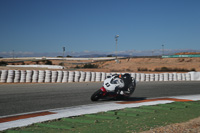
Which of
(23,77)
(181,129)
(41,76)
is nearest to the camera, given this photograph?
(181,129)

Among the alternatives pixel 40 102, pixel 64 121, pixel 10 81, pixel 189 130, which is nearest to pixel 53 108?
pixel 40 102

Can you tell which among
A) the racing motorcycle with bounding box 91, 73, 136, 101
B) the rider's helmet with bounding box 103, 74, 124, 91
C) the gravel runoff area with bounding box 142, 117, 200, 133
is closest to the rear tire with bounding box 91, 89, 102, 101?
the racing motorcycle with bounding box 91, 73, 136, 101

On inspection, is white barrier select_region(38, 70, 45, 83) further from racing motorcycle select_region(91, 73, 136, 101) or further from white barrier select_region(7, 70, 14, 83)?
racing motorcycle select_region(91, 73, 136, 101)

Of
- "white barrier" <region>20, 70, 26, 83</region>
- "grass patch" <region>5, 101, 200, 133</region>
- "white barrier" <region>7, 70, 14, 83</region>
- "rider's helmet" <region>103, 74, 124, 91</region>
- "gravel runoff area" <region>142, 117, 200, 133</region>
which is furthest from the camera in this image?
"white barrier" <region>20, 70, 26, 83</region>

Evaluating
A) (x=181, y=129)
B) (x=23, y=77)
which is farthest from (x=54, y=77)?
(x=181, y=129)

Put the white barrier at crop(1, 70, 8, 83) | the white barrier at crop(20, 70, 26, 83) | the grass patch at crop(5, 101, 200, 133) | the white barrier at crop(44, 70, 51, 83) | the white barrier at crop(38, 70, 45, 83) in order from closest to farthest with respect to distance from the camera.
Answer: the grass patch at crop(5, 101, 200, 133)
the white barrier at crop(1, 70, 8, 83)
the white barrier at crop(20, 70, 26, 83)
the white barrier at crop(38, 70, 45, 83)
the white barrier at crop(44, 70, 51, 83)

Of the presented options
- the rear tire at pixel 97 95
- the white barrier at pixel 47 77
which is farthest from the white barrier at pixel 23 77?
the rear tire at pixel 97 95

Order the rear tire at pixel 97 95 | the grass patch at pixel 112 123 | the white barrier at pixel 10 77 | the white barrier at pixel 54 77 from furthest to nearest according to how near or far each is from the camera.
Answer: the white barrier at pixel 54 77
the white barrier at pixel 10 77
the rear tire at pixel 97 95
the grass patch at pixel 112 123

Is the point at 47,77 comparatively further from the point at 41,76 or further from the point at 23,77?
the point at 23,77

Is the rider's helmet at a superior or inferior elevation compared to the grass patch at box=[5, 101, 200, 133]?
superior

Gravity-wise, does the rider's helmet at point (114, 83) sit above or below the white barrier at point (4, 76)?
above

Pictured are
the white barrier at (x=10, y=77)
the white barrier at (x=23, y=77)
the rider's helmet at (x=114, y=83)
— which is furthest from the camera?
the white barrier at (x=23, y=77)

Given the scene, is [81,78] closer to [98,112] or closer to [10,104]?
[10,104]

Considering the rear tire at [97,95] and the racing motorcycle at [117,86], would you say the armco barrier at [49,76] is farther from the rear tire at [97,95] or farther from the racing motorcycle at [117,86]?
the racing motorcycle at [117,86]
